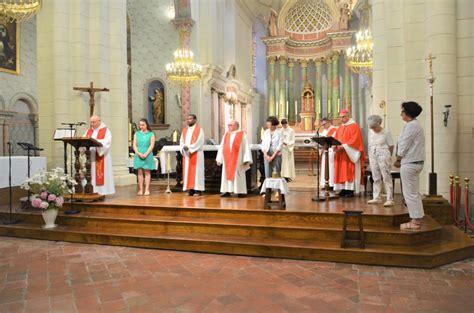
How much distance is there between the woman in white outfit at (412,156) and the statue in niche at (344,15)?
61.3 feet

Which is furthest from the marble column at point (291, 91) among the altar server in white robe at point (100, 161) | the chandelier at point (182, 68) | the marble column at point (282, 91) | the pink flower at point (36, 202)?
the pink flower at point (36, 202)

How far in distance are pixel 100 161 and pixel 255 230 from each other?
357 centimetres

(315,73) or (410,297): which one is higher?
(315,73)

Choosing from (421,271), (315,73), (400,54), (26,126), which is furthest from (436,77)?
(315,73)

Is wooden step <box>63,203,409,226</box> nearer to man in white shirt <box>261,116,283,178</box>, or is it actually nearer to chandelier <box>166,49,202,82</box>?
man in white shirt <box>261,116,283,178</box>

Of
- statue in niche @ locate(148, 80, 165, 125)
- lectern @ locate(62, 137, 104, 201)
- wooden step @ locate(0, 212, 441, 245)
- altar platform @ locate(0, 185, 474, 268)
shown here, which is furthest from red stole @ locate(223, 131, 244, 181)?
statue in niche @ locate(148, 80, 165, 125)

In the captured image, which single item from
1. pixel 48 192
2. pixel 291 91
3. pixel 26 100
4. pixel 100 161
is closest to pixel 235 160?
pixel 100 161

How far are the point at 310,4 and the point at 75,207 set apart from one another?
20745mm

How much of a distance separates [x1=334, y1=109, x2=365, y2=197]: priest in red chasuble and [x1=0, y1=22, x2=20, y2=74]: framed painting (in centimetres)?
1314

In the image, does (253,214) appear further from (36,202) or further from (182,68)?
(182,68)

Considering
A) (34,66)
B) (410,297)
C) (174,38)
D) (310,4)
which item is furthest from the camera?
(310,4)

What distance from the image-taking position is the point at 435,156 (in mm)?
6941

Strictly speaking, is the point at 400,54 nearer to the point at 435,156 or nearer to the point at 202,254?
the point at 435,156

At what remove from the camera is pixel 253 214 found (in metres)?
5.85
